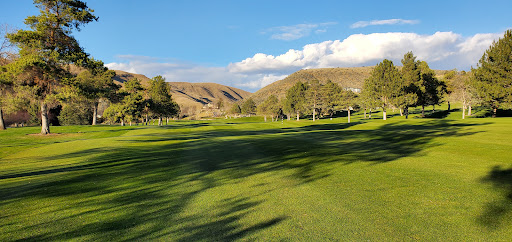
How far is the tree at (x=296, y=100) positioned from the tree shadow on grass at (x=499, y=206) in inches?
3099

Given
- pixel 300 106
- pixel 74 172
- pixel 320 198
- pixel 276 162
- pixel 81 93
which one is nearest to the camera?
pixel 320 198

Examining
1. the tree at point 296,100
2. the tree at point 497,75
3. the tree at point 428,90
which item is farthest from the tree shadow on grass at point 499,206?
the tree at point 296,100

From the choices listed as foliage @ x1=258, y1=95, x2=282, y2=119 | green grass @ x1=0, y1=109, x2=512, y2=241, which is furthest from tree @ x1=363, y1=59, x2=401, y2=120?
green grass @ x1=0, y1=109, x2=512, y2=241

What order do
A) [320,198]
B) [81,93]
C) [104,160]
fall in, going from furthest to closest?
[81,93] → [104,160] → [320,198]

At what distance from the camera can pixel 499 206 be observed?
5340mm

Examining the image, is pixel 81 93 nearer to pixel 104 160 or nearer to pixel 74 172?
pixel 104 160

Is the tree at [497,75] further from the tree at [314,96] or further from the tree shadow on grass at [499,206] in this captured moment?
the tree shadow on grass at [499,206]

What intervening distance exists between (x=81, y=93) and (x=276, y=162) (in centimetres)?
2560

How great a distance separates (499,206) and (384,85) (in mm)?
59799

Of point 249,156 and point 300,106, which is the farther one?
point 300,106

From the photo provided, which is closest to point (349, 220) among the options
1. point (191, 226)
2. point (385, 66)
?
point (191, 226)

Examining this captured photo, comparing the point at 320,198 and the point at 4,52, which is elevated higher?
the point at 4,52

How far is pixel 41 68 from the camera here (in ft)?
78.7

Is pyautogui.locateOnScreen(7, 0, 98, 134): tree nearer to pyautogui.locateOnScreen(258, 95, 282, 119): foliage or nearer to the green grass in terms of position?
the green grass
